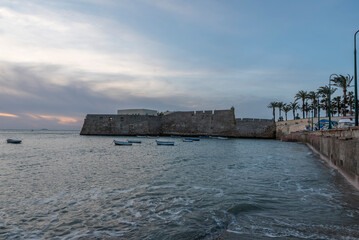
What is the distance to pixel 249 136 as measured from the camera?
56125 millimetres

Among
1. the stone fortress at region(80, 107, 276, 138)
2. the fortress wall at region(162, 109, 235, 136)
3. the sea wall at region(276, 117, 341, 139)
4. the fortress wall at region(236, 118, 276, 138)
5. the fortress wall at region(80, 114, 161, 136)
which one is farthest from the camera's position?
the fortress wall at region(80, 114, 161, 136)

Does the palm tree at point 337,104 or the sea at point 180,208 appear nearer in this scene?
the sea at point 180,208

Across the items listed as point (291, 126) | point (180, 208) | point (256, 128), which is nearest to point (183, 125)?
point (256, 128)

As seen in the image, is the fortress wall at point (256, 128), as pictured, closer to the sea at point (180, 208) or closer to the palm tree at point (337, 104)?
the palm tree at point (337, 104)

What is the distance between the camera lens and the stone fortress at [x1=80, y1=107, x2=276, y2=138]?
5572 centimetres

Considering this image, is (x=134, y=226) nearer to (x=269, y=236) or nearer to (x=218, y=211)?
(x=218, y=211)

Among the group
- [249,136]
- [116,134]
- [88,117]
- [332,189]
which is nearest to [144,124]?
[116,134]

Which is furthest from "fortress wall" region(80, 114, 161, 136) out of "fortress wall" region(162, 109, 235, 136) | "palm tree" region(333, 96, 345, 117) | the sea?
the sea

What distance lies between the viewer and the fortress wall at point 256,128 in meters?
55.4

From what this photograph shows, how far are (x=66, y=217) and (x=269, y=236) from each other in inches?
155

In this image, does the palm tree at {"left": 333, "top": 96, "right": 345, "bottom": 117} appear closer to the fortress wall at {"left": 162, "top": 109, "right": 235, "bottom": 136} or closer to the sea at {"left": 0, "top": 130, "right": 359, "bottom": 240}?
the fortress wall at {"left": 162, "top": 109, "right": 235, "bottom": 136}

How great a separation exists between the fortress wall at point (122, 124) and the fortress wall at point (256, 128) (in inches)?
720

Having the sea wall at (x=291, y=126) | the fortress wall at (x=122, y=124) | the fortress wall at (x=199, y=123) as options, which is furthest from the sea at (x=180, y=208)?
the fortress wall at (x=122, y=124)

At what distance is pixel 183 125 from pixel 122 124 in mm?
13934
